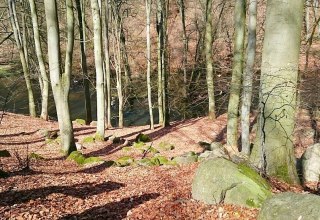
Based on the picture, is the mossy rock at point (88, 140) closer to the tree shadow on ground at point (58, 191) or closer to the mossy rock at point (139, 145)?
the mossy rock at point (139, 145)

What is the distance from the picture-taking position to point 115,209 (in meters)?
5.94

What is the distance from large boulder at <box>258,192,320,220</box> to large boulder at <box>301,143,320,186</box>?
4.19 metres

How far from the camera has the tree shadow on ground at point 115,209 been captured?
552 cm

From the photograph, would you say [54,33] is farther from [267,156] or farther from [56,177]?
[267,156]

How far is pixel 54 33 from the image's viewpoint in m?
9.87

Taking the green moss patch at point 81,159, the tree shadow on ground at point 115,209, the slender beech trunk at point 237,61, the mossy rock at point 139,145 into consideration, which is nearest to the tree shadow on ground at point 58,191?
the tree shadow on ground at point 115,209

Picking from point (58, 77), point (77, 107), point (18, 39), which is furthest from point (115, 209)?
point (77, 107)

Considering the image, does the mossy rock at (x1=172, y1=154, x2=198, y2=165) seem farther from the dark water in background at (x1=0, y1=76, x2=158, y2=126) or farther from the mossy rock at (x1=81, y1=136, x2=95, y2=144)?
the dark water in background at (x1=0, y1=76, x2=158, y2=126)

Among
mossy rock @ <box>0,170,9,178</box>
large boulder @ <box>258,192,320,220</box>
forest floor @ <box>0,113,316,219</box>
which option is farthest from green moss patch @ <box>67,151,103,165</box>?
large boulder @ <box>258,192,320,220</box>

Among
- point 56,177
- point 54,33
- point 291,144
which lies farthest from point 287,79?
point 54,33

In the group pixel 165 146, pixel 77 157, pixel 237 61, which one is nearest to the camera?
pixel 77 157

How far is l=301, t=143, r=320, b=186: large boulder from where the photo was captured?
26.7 feet

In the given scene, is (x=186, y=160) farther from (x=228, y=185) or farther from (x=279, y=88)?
(x=228, y=185)

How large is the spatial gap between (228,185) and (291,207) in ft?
4.45
